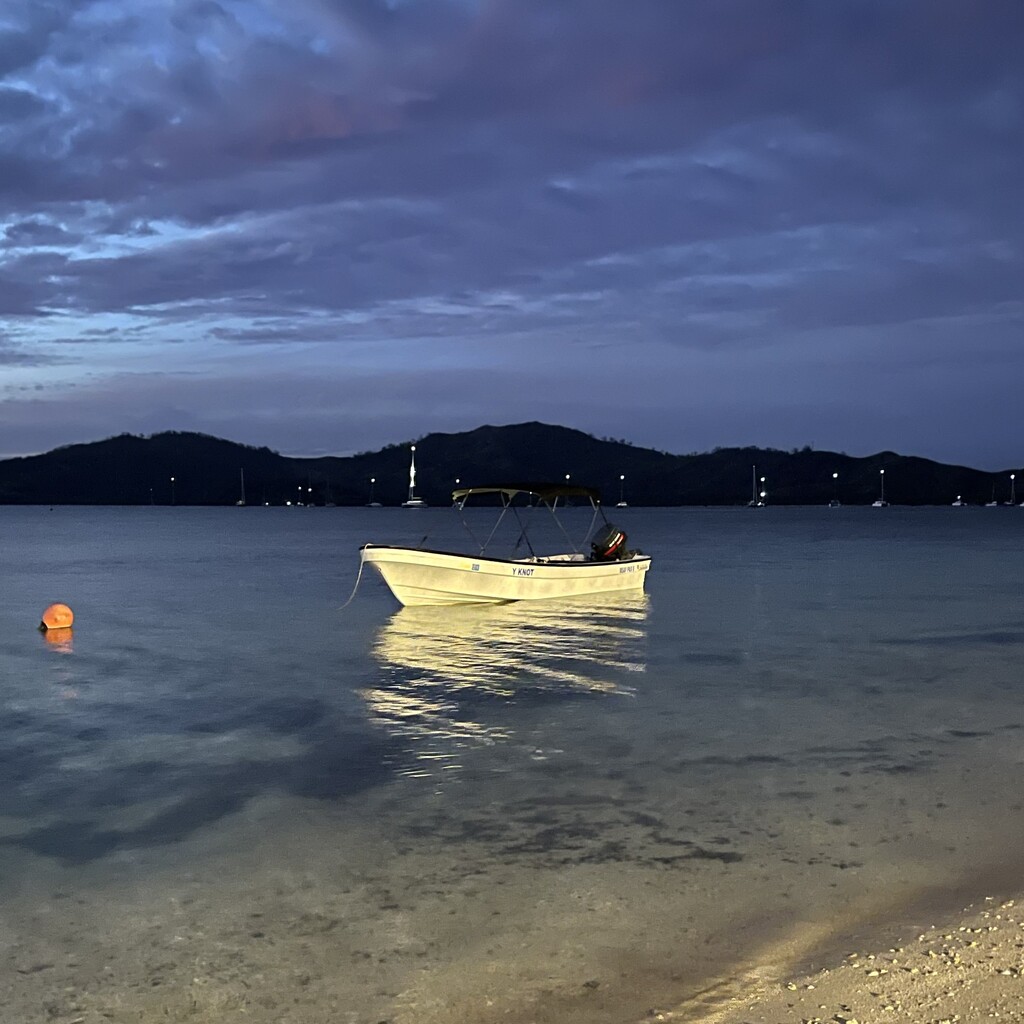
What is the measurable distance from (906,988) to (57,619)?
1068 inches

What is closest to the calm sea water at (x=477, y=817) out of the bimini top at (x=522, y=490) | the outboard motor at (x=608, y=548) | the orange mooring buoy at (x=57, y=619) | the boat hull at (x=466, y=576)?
the orange mooring buoy at (x=57, y=619)

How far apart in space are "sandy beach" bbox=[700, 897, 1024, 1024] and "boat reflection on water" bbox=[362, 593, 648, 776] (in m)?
6.67

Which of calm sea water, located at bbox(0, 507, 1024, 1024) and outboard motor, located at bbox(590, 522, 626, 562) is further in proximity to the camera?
outboard motor, located at bbox(590, 522, 626, 562)

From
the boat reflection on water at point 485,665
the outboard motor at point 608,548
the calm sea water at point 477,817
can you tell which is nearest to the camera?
the calm sea water at point 477,817

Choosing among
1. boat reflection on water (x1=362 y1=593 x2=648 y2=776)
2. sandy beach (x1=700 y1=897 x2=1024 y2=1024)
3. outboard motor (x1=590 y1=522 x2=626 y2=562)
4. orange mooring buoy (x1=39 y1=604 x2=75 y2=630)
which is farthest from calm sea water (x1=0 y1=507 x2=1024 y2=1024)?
outboard motor (x1=590 y1=522 x2=626 y2=562)

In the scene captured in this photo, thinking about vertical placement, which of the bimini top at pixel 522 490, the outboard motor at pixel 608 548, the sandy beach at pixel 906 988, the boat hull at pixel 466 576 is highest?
the bimini top at pixel 522 490

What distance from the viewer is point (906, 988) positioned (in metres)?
6.20

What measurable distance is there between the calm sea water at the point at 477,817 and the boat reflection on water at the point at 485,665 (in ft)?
0.41

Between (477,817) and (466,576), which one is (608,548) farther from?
(477,817)

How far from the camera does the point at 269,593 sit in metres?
42.4

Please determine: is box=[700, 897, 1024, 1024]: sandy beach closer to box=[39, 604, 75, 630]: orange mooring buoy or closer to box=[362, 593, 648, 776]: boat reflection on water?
box=[362, 593, 648, 776]: boat reflection on water

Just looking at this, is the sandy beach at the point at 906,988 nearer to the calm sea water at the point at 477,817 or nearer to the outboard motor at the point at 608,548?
the calm sea water at the point at 477,817

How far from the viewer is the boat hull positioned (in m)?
29.3

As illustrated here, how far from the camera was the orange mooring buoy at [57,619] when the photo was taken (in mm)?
29250
